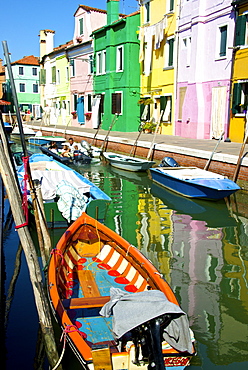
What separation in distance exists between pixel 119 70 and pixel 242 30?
11.0 m

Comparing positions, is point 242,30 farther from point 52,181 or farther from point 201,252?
point 201,252

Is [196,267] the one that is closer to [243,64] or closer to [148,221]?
[148,221]

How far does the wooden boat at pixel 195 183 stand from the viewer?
10914 millimetres

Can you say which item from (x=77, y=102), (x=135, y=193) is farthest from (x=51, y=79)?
(x=135, y=193)

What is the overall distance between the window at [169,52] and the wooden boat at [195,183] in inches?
416

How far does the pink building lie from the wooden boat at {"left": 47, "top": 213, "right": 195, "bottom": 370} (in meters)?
13.2

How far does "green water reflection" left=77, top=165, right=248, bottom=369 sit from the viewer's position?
189 inches

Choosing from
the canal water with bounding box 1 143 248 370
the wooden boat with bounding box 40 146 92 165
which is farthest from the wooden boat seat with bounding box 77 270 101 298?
the wooden boat with bounding box 40 146 92 165

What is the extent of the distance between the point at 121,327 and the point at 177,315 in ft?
1.63

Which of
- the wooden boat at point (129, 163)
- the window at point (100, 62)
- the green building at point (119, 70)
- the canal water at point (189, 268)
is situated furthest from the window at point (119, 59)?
the canal water at point (189, 268)

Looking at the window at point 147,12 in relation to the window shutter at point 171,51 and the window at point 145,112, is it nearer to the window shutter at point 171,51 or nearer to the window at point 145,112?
the window shutter at point 171,51

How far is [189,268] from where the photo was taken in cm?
698

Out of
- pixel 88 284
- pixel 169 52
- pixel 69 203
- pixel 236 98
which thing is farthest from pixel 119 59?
pixel 88 284

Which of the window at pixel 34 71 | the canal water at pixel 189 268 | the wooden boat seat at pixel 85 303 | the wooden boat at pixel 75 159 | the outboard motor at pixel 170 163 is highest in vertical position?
the window at pixel 34 71
